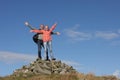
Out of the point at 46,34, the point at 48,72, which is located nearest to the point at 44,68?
the point at 48,72

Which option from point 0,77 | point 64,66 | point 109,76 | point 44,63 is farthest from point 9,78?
point 109,76

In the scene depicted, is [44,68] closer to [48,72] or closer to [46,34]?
[48,72]

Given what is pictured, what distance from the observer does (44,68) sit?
30.3 meters

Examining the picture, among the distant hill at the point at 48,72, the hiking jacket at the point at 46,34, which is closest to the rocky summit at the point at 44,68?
the distant hill at the point at 48,72

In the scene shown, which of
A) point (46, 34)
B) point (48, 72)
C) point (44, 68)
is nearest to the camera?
point (48, 72)

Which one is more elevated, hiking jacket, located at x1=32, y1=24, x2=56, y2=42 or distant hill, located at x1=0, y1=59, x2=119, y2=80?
hiking jacket, located at x1=32, y1=24, x2=56, y2=42

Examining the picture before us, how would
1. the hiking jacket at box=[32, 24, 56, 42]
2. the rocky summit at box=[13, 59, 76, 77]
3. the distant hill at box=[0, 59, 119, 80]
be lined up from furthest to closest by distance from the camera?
the hiking jacket at box=[32, 24, 56, 42] < the rocky summit at box=[13, 59, 76, 77] < the distant hill at box=[0, 59, 119, 80]

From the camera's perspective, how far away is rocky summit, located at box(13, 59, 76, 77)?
30.2 meters

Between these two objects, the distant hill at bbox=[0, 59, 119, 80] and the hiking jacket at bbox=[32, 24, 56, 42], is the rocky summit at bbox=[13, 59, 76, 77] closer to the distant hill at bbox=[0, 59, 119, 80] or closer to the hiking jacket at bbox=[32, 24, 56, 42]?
the distant hill at bbox=[0, 59, 119, 80]

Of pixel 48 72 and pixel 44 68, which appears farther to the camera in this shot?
pixel 44 68

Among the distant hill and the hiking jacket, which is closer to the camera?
the distant hill

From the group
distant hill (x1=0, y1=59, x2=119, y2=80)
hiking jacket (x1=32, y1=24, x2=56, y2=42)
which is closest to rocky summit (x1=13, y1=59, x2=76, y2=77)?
distant hill (x1=0, y1=59, x2=119, y2=80)

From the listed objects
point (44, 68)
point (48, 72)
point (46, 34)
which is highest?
point (46, 34)

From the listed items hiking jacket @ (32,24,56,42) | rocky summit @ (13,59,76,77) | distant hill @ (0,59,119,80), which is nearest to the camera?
distant hill @ (0,59,119,80)
